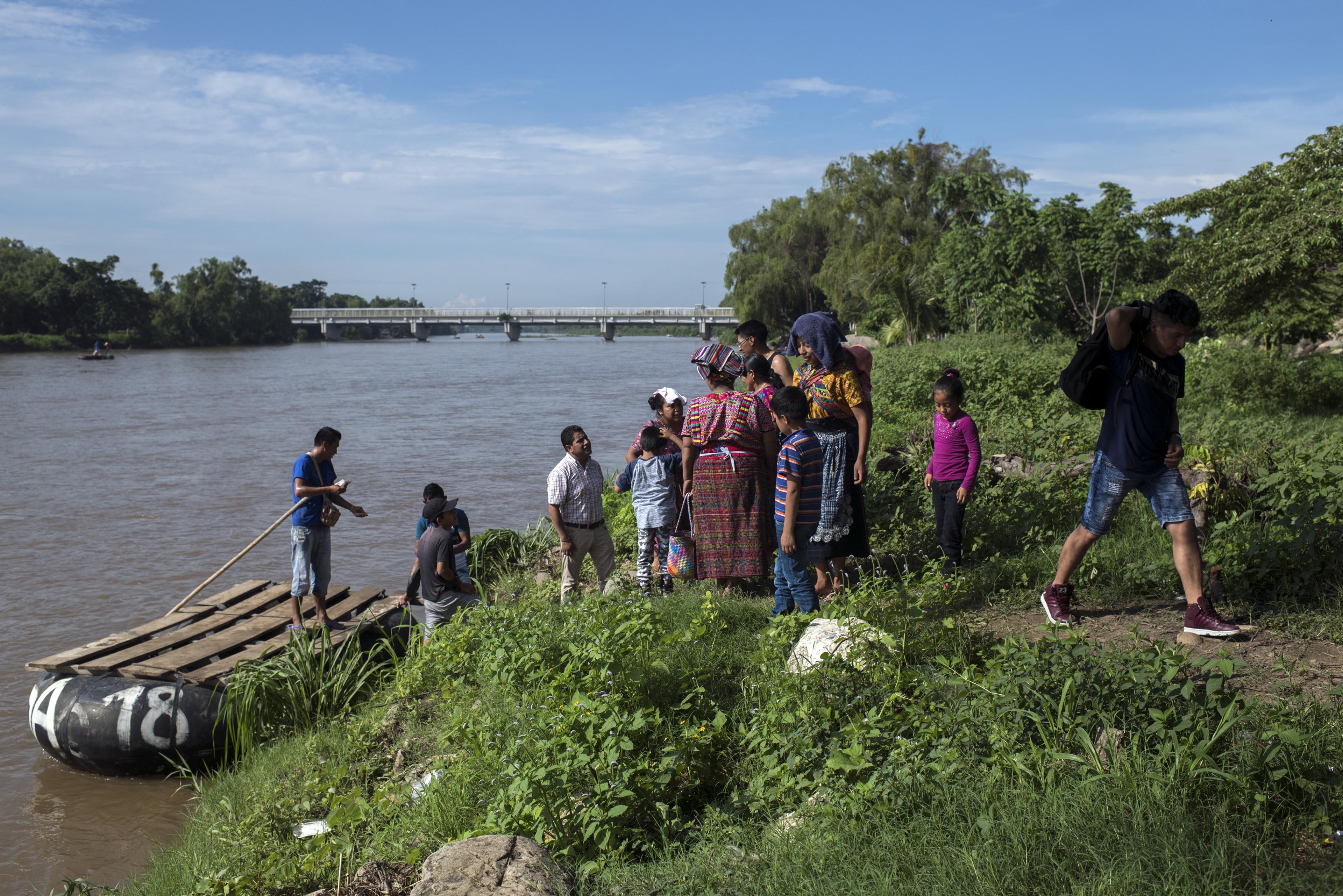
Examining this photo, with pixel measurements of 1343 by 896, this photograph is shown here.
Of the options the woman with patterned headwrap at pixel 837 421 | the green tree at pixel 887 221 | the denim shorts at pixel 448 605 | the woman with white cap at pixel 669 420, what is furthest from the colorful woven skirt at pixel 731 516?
the green tree at pixel 887 221

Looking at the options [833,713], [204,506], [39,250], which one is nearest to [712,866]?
[833,713]

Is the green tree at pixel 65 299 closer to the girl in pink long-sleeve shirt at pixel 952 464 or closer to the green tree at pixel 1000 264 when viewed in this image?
the green tree at pixel 1000 264

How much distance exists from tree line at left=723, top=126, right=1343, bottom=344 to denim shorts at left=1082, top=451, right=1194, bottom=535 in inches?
65.3

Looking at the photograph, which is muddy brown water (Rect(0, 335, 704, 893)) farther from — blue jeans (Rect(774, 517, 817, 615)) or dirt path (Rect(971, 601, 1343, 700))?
dirt path (Rect(971, 601, 1343, 700))

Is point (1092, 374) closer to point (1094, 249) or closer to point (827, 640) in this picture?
point (827, 640)

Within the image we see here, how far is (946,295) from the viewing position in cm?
2884

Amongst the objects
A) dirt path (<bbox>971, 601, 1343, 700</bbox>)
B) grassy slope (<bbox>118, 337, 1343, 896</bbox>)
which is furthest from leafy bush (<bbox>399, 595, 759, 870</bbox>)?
dirt path (<bbox>971, 601, 1343, 700</bbox>)

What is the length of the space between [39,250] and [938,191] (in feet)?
282

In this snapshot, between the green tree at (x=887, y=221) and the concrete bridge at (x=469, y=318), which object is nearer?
the green tree at (x=887, y=221)

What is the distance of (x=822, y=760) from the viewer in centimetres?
348

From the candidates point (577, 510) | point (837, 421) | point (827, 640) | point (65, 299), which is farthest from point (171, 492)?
point (65, 299)

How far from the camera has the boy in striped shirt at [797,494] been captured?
499cm

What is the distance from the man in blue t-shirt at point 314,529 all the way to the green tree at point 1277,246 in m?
10.4

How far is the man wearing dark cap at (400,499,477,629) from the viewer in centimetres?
675
